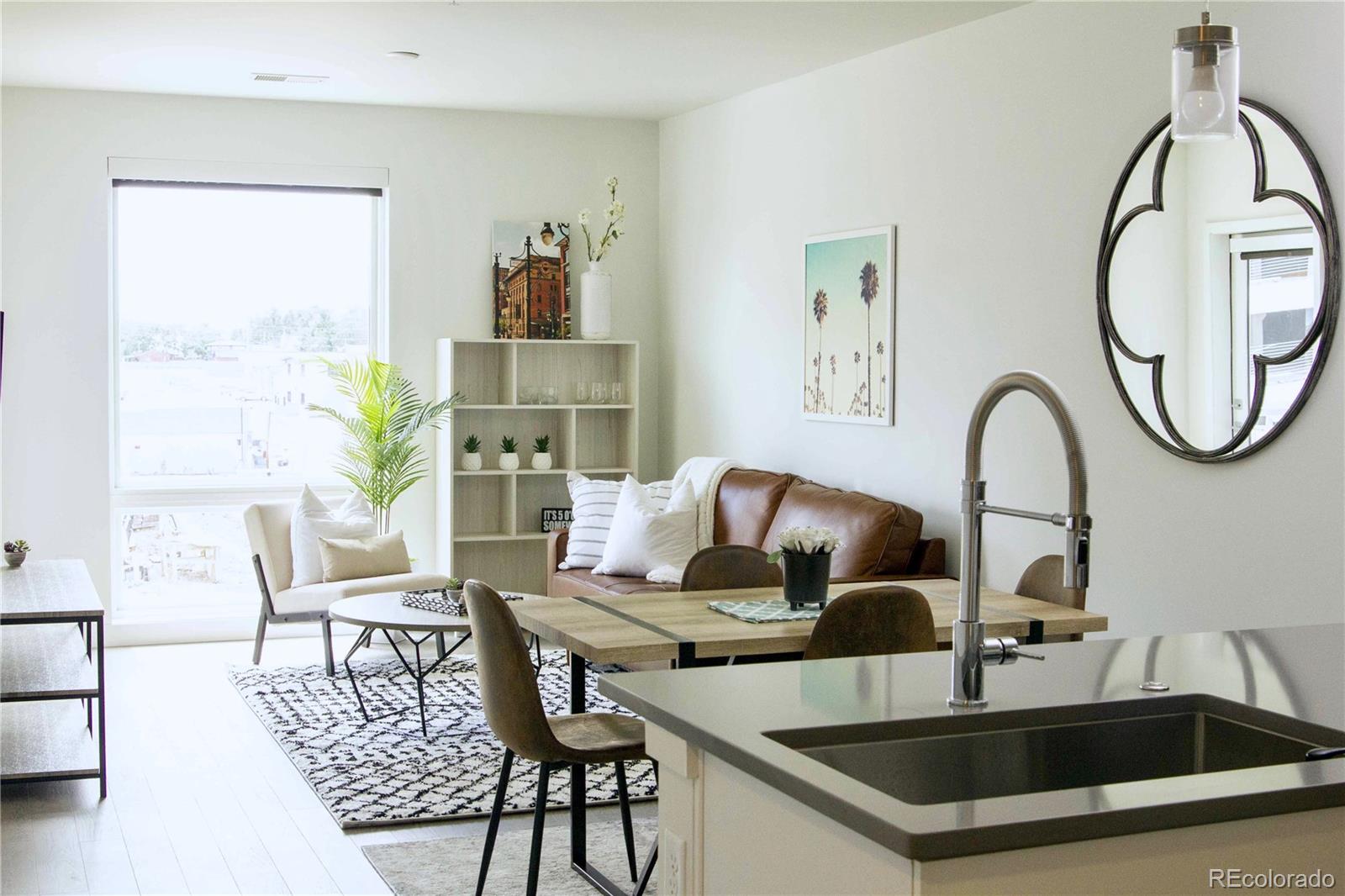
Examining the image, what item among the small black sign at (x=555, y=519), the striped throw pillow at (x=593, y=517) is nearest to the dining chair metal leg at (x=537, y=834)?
the striped throw pillow at (x=593, y=517)

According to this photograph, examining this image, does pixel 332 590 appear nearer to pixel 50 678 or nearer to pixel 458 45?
pixel 50 678

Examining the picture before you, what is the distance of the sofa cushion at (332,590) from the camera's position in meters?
6.34

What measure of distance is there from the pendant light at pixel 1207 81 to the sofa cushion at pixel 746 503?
3.92 m

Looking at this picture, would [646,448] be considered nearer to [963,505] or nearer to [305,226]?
[305,226]

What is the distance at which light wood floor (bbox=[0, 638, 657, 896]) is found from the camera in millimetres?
3770

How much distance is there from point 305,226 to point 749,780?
6.34m

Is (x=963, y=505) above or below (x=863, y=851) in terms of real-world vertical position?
above

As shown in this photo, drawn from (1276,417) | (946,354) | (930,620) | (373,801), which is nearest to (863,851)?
(930,620)

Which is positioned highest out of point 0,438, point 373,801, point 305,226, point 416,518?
point 305,226

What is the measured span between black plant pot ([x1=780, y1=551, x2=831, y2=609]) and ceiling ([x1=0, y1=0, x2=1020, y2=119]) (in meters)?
2.28

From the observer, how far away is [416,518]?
25.2 ft

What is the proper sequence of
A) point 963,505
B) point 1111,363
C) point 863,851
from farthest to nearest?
point 1111,363, point 963,505, point 863,851

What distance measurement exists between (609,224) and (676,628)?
471 cm

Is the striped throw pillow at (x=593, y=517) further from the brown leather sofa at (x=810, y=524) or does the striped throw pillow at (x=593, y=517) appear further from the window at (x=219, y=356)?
the window at (x=219, y=356)
